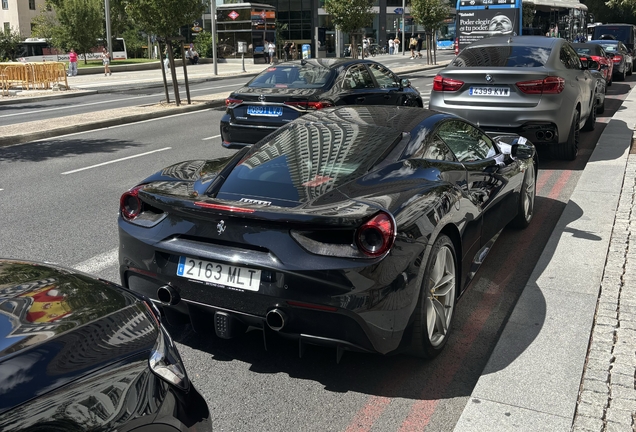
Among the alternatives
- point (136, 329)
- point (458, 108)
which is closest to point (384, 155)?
point (136, 329)

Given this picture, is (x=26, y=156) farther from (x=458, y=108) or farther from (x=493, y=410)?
(x=493, y=410)

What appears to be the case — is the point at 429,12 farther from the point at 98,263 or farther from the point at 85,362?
the point at 85,362

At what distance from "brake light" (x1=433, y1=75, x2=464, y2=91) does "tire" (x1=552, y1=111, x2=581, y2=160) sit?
1696 millimetres

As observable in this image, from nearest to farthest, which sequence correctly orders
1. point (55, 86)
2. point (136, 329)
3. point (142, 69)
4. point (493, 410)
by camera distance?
1. point (136, 329)
2. point (493, 410)
3. point (55, 86)
4. point (142, 69)

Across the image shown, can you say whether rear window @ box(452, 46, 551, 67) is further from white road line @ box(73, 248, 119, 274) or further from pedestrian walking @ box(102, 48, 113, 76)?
pedestrian walking @ box(102, 48, 113, 76)

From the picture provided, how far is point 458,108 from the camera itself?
1011 cm

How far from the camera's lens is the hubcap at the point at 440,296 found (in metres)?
4.04

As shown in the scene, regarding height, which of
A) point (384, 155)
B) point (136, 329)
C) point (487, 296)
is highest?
point (384, 155)

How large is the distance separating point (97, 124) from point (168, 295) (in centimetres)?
1309

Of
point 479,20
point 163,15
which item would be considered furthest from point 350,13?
point 163,15

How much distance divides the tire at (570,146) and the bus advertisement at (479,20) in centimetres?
1507

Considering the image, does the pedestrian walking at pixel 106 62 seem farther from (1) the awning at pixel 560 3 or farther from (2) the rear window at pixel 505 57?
(2) the rear window at pixel 505 57

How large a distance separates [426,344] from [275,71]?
26.3 ft

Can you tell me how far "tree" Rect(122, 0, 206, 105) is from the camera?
64.7 ft
